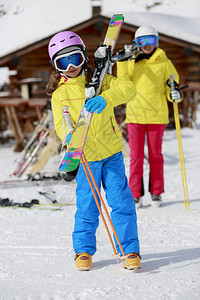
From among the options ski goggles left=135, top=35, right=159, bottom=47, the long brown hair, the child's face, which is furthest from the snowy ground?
ski goggles left=135, top=35, right=159, bottom=47

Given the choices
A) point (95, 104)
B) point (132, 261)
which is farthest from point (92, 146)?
point (132, 261)

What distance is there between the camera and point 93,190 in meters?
3.05

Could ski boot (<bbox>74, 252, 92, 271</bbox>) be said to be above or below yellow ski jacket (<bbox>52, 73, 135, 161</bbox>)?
below

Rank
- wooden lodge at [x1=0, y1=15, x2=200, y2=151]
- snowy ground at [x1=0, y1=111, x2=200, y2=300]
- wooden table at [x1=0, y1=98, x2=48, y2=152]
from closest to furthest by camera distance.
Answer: snowy ground at [x1=0, y1=111, x2=200, y2=300]
wooden table at [x1=0, y1=98, x2=48, y2=152]
wooden lodge at [x1=0, y1=15, x2=200, y2=151]

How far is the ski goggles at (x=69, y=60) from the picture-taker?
3082mm

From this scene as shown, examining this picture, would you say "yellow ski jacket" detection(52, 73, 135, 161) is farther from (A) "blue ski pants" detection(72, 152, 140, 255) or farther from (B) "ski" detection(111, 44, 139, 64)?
(B) "ski" detection(111, 44, 139, 64)

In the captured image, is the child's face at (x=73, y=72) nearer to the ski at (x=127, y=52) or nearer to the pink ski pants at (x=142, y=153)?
the ski at (x=127, y=52)

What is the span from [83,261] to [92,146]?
0.87 metres

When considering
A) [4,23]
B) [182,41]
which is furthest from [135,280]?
[4,23]

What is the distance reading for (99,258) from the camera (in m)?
3.49

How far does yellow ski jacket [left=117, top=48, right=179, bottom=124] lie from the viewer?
4.82 meters

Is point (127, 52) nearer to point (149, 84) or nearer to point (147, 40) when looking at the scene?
point (147, 40)

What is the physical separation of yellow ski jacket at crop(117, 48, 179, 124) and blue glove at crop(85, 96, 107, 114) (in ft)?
6.38

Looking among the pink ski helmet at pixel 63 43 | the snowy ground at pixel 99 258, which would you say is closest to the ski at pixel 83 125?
the pink ski helmet at pixel 63 43
